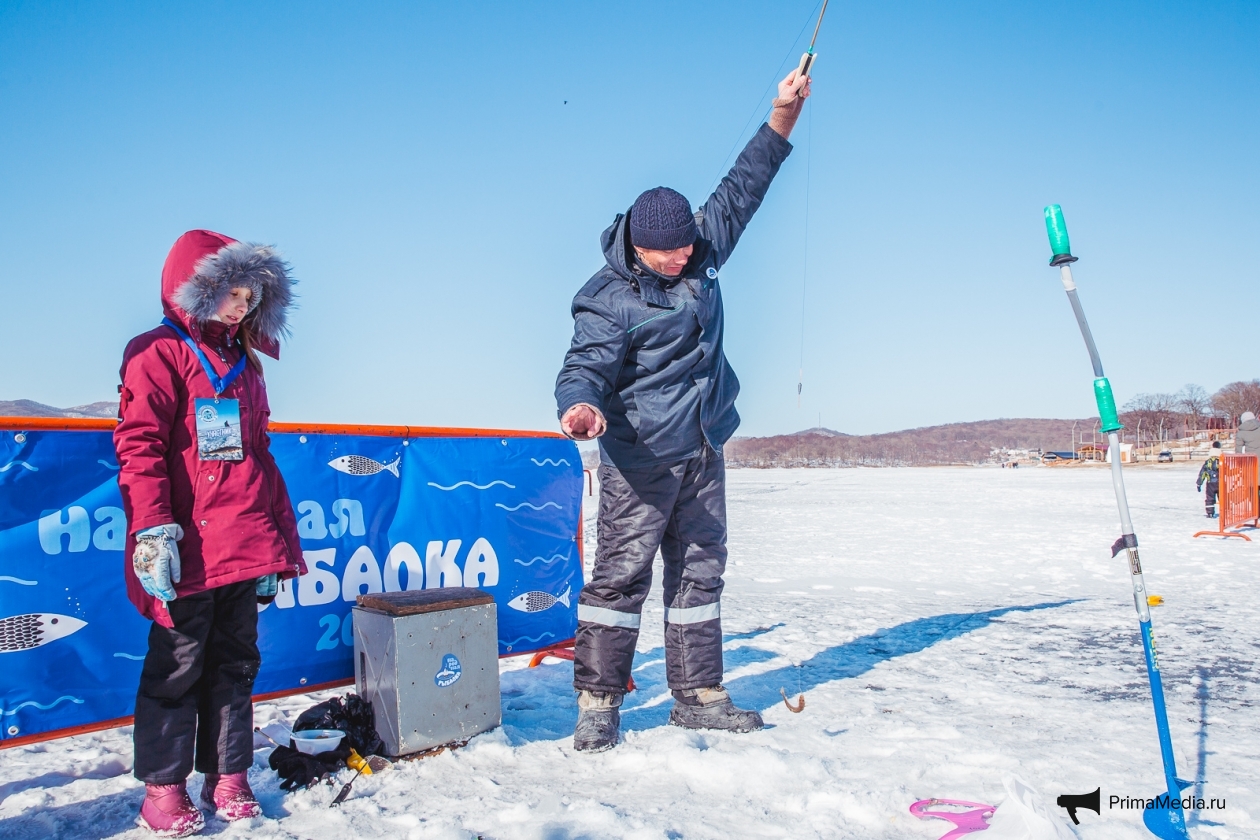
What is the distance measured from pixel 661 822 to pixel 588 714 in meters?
0.74

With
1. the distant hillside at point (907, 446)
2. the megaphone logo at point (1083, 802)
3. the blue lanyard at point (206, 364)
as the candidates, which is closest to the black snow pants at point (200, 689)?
the blue lanyard at point (206, 364)

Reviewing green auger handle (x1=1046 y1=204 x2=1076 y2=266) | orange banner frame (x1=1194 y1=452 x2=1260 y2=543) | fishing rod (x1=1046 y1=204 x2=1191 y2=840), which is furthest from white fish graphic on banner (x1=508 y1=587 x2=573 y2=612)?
orange banner frame (x1=1194 y1=452 x2=1260 y2=543)

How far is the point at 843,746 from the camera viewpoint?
2.77 m

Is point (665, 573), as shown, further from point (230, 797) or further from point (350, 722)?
point (230, 797)

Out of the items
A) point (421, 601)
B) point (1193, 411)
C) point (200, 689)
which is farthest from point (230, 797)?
point (1193, 411)

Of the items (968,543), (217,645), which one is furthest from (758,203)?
(968,543)

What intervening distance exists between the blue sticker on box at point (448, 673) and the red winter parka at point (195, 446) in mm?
649

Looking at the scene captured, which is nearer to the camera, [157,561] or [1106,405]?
[157,561]

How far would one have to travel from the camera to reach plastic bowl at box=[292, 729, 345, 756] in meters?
2.61

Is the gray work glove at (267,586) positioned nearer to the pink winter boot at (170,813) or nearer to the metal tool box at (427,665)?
the metal tool box at (427,665)

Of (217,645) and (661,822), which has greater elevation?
(217,645)

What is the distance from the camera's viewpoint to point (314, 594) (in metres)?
3.24

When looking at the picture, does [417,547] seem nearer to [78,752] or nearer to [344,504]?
[344,504]

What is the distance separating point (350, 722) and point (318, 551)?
2.46 feet
